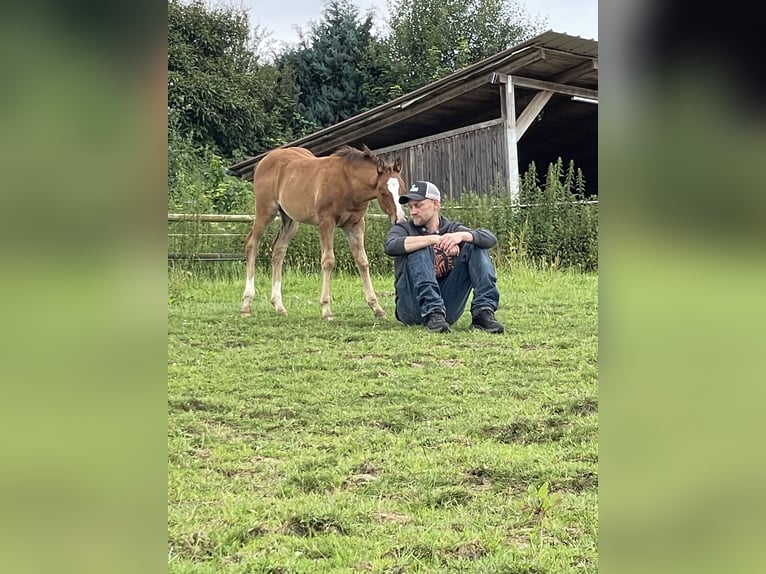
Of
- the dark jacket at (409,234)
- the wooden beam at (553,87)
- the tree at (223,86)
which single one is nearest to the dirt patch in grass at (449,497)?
the dark jacket at (409,234)

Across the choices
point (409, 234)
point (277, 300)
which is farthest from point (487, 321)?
point (277, 300)

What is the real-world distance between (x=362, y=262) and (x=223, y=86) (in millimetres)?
18460

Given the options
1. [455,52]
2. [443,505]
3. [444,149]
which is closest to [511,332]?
[443,505]

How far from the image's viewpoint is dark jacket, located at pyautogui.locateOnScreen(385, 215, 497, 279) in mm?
4500

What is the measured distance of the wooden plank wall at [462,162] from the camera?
10625 millimetres

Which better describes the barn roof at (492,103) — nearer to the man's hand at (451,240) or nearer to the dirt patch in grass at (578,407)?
the man's hand at (451,240)

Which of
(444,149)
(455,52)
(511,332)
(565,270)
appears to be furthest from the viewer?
(455,52)

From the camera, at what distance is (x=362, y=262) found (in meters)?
5.47

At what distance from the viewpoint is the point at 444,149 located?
11.5m

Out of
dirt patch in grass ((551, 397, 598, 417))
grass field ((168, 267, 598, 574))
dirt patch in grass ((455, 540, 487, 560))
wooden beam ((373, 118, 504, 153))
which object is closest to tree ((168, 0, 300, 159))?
wooden beam ((373, 118, 504, 153))

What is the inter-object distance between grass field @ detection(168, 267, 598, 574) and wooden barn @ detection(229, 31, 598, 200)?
6162 millimetres
